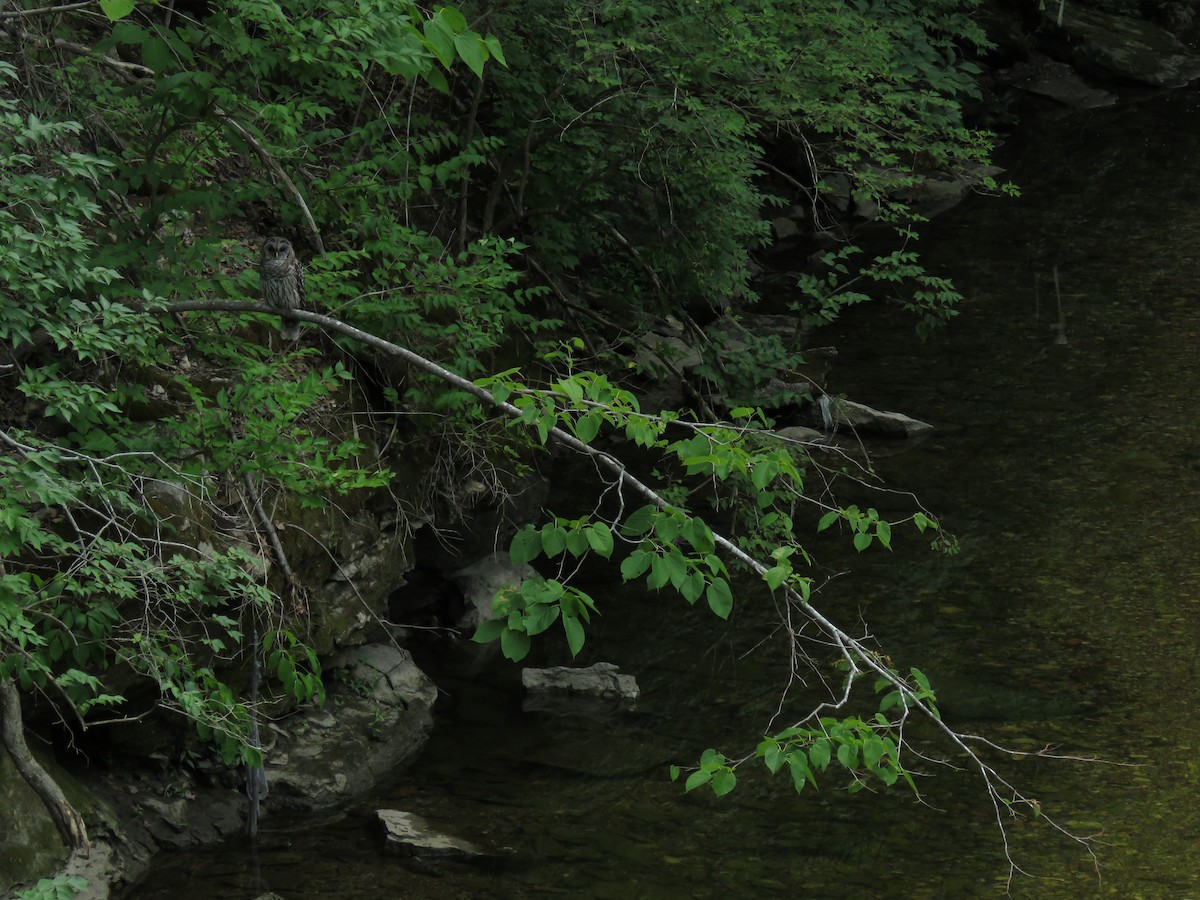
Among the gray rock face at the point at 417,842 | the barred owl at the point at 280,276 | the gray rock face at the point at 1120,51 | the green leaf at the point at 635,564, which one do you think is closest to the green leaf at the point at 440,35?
the green leaf at the point at 635,564

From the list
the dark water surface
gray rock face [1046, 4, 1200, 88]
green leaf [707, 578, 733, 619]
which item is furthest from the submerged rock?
gray rock face [1046, 4, 1200, 88]

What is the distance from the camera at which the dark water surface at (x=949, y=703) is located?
18.7 ft

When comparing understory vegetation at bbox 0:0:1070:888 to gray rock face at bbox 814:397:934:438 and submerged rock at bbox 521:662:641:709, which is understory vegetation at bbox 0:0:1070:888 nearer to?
submerged rock at bbox 521:662:641:709

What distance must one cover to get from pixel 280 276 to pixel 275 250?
0.12 metres

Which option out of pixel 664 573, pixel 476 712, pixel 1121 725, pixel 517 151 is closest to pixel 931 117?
pixel 517 151

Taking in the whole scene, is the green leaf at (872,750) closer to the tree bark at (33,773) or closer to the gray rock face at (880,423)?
the tree bark at (33,773)

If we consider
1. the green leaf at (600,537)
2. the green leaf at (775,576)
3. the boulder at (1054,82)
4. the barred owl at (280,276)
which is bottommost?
the boulder at (1054,82)

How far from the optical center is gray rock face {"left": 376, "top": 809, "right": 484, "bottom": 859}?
5.81 metres

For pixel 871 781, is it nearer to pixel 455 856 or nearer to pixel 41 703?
pixel 455 856

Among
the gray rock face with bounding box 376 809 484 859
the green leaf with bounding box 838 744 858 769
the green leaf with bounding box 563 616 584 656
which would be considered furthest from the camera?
the gray rock face with bounding box 376 809 484 859

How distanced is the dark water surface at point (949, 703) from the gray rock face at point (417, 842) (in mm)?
93

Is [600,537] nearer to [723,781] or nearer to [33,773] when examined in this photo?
[723,781]

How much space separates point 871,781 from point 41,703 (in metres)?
3.95

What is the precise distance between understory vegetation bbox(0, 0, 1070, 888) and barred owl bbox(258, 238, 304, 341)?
0.12m
